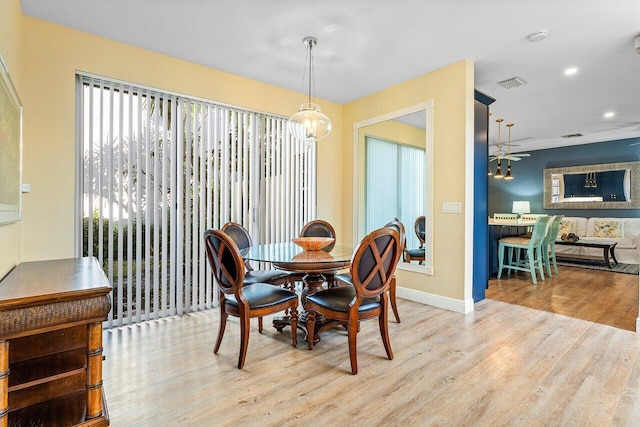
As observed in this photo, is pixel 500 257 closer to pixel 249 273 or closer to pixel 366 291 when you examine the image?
pixel 366 291

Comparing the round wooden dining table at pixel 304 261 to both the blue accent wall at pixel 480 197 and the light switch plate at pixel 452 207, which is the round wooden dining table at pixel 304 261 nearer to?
the light switch plate at pixel 452 207

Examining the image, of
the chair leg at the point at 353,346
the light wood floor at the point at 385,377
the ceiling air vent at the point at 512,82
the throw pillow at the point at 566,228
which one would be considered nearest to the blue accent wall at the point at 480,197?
the ceiling air vent at the point at 512,82

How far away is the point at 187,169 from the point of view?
11.2 feet

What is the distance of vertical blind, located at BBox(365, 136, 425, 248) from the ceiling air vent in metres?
1.41

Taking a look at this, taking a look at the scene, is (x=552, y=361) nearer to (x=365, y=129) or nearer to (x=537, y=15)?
(x=537, y=15)

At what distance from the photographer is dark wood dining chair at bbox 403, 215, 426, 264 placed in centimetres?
393

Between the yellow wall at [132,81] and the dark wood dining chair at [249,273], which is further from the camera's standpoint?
the dark wood dining chair at [249,273]

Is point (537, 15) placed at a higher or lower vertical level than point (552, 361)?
higher

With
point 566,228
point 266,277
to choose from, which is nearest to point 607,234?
point 566,228

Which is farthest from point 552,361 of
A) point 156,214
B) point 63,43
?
point 63,43

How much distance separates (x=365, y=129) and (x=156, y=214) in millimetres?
3014

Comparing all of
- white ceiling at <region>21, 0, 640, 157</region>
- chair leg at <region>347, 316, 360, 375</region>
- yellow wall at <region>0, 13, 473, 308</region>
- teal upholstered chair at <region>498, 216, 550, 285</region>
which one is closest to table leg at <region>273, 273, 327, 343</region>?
chair leg at <region>347, 316, 360, 375</region>

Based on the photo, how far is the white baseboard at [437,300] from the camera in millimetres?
3449

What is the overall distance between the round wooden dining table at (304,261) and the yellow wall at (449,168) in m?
1.31
